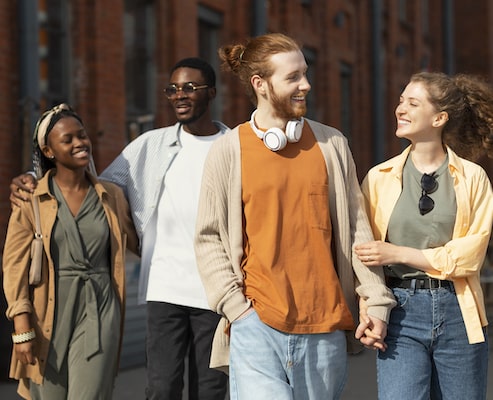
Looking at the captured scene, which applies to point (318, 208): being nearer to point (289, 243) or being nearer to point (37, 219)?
point (289, 243)

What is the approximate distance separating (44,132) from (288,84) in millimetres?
1701

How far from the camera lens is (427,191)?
169 inches

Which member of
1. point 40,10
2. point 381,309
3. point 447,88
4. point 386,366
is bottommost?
point 386,366

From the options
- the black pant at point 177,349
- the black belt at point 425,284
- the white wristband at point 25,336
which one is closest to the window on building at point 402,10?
the black pant at point 177,349

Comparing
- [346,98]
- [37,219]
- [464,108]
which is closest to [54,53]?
[37,219]

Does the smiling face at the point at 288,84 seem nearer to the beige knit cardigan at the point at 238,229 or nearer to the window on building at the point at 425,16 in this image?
the beige knit cardigan at the point at 238,229

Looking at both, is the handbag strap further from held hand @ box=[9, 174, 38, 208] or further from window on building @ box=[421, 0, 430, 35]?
window on building @ box=[421, 0, 430, 35]

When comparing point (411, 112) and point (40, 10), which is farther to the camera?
point (40, 10)

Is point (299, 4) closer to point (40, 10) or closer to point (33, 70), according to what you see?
point (40, 10)

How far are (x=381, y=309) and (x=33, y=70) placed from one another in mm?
6464

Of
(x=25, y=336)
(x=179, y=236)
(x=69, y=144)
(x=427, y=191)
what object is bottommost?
(x=25, y=336)

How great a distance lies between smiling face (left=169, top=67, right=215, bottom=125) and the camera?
5.45 meters

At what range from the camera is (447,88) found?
172 inches

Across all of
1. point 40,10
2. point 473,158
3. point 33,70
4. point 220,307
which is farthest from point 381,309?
point 40,10
